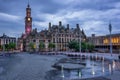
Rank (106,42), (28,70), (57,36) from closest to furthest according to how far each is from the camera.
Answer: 1. (28,70)
2. (106,42)
3. (57,36)

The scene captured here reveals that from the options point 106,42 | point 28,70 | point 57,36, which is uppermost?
point 57,36

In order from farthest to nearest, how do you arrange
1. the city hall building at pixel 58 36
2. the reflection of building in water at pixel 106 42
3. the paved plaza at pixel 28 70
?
the city hall building at pixel 58 36, the reflection of building in water at pixel 106 42, the paved plaza at pixel 28 70

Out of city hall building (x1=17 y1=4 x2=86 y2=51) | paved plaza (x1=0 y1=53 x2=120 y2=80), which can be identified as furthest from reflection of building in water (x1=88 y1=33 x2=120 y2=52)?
paved plaza (x1=0 y1=53 x2=120 y2=80)

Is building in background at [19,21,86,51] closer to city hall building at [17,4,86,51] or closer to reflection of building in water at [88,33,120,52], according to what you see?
city hall building at [17,4,86,51]

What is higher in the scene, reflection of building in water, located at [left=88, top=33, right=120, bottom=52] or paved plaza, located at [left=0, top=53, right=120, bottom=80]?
reflection of building in water, located at [left=88, top=33, right=120, bottom=52]

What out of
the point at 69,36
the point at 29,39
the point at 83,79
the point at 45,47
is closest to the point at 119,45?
the point at 69,36

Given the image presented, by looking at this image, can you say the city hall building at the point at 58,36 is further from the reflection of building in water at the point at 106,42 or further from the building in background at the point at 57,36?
the reflection of building in water at the point at 106,42

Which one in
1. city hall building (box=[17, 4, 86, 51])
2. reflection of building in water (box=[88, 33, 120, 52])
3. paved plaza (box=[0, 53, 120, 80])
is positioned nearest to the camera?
paved plaza (box=[0, 53, 120, 80])

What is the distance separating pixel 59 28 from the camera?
175750 millimetres

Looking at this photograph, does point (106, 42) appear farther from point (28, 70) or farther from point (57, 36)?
point (28, 70)

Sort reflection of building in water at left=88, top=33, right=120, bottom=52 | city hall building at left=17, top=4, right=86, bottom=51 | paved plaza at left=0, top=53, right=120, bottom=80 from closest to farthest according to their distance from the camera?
paved plaza at left=0, top=53, right=120, bottom=80 < reflection of building in water at left=88, top=33, right=120, bottom=52 < city hall building at left=17, top=4, right=86, bottom=51

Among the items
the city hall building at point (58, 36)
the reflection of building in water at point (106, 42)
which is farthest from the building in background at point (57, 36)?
the reflection of building in water at point (106, 42)

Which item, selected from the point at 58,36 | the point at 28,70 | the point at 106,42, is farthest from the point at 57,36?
the point at 28,70

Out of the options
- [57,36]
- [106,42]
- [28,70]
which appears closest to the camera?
[28,70]
